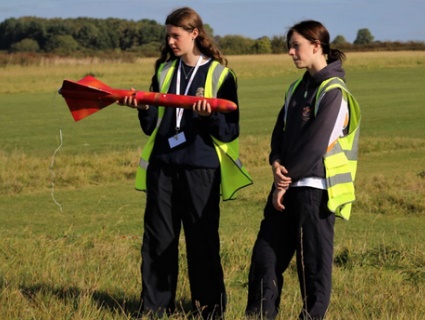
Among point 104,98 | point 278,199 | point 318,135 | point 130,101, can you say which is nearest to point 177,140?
point 130,101

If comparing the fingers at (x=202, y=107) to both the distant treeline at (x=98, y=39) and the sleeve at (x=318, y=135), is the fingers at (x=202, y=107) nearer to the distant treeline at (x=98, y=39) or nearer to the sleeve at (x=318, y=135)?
the sleeve at (x=318, y=135)

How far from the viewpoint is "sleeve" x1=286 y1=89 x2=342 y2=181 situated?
4688 mm

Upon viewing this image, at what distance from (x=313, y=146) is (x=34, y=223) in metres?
7.12

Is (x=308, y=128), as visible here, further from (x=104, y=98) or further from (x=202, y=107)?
(x=104, y=98)

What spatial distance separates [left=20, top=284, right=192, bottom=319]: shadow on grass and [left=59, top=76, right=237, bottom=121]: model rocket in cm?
105

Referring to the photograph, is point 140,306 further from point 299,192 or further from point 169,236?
point 299,192

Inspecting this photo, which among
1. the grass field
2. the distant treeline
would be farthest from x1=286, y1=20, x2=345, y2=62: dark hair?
the distant treeline

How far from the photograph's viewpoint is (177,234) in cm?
537

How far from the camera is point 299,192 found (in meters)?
4.79

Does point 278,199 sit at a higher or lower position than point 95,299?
higher

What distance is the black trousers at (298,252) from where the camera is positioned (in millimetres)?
4777

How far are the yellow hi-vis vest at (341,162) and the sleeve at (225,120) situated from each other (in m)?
0.64

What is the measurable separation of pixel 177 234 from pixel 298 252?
84 cm

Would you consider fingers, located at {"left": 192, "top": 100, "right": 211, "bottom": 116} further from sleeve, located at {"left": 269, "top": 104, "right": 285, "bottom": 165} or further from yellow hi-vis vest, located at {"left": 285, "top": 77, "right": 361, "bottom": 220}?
yellow hi-vis vest, located at {"left": 285, "top": 77, "right": 361, "bottom": 220}
